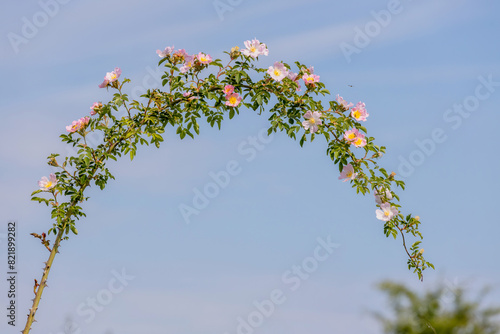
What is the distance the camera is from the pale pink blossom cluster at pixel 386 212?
3.83m

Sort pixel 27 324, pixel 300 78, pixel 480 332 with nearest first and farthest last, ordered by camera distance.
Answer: pixel 27 324 < pixel 300 78 < pixel 480 332

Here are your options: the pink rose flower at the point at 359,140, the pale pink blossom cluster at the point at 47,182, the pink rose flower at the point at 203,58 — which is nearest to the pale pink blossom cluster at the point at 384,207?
the pink rose flower at the point at 359,140

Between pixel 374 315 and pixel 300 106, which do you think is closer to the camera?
pixel 300 106

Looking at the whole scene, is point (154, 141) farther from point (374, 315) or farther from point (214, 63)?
point (374, 315)

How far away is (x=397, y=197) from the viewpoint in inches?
155

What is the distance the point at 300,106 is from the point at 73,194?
1.71 metres

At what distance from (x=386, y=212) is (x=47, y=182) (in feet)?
7.80

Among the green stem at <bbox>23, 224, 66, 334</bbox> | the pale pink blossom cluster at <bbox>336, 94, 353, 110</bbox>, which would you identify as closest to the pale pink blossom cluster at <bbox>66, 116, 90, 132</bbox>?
the green stem at <bbox>23, 224, 66, 334</bbox>

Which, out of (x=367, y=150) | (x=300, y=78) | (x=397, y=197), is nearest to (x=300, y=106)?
(x=300, y=78)

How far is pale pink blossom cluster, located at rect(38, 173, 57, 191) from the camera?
3871 millimetres

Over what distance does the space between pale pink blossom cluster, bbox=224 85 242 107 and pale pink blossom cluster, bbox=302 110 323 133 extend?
1.62ft

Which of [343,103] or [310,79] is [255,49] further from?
[343,103]

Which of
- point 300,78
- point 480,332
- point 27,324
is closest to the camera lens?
point 27,324

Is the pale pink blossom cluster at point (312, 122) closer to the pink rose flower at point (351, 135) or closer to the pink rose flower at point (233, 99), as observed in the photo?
the pink rose flower at point (351, 135)
